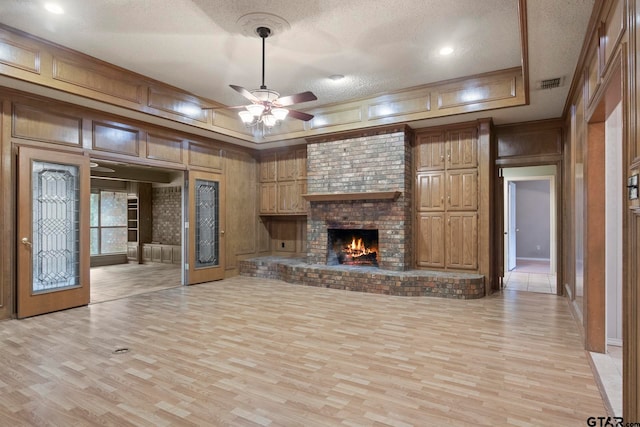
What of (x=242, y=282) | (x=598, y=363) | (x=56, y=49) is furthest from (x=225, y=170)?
(x=598, y=363)

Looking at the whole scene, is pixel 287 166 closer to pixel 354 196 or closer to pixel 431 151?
pixel 354 196

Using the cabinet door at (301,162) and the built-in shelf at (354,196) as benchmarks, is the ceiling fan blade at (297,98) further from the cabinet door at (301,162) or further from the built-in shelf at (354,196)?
the cabinet door at (301,162)

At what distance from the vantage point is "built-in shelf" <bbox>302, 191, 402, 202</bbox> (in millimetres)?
5874

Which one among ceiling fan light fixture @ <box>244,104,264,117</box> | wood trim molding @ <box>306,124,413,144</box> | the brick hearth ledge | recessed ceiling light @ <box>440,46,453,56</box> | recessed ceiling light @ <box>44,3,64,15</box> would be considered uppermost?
recessed ceiling light @ <box>44,3,64,15</box>

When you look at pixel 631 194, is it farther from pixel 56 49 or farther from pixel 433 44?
pixel 56 49

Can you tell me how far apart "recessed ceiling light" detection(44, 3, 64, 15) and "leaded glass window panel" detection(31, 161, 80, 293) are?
196 cm

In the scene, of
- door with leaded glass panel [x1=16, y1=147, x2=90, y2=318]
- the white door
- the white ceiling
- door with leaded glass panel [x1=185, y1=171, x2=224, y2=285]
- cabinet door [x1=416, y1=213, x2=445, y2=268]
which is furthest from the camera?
the white door

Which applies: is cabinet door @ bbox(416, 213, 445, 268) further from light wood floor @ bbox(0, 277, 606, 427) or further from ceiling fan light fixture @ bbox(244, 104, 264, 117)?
ceiling fan light fixture @ bbox(244, 104, 264, 117)

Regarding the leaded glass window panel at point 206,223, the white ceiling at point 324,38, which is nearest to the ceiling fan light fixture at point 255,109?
the white ceiling at point 324,38

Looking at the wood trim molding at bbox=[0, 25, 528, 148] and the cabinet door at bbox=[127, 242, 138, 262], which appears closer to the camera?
the wood trim molding at bbox=[0, 25, 528, 148]

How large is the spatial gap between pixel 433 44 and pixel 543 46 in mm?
1227

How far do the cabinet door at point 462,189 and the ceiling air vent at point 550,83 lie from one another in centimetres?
172

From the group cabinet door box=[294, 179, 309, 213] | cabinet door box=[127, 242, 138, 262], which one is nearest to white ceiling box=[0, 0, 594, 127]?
cabinet door box=[294, 179, 309, 213]

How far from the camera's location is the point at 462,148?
5.84 metres
